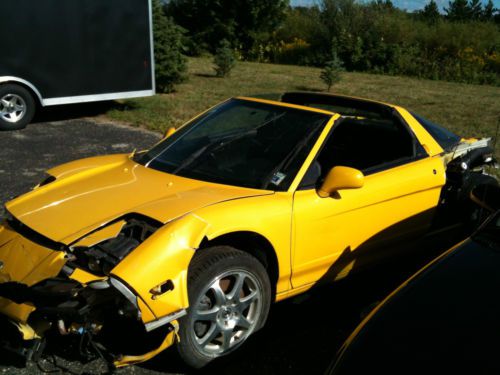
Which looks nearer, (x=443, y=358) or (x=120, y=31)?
(x=443, y=358)

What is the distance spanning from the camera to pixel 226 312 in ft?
9.88

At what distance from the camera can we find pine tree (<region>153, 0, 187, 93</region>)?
12.4 meters

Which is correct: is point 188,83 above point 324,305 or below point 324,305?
above

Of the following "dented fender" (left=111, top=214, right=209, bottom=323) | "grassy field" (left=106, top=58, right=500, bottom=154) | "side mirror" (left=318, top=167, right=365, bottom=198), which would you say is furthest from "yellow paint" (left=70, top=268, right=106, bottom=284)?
"grassy field" (left=106, top=58, right=500, bottom=154)

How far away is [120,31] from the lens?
32.9ft

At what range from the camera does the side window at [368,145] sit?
4.25m

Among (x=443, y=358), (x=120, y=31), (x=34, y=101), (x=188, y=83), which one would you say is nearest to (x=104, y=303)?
(x=443, y=358)

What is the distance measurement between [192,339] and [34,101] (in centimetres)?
770

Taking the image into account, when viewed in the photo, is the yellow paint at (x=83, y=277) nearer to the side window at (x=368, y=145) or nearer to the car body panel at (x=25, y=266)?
the car body panel at (x=25, y=266)

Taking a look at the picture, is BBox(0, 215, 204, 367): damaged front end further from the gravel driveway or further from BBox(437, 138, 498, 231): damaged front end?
BBox(437, 138, 498, 231): damaged front end

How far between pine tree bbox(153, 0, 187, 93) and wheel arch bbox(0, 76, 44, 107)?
12.3 feet

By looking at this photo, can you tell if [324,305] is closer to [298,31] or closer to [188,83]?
[188,83]

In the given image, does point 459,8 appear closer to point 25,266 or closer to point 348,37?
point 348,37

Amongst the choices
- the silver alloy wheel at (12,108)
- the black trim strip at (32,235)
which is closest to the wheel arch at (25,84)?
the silver alloy wheel at (12,108)
